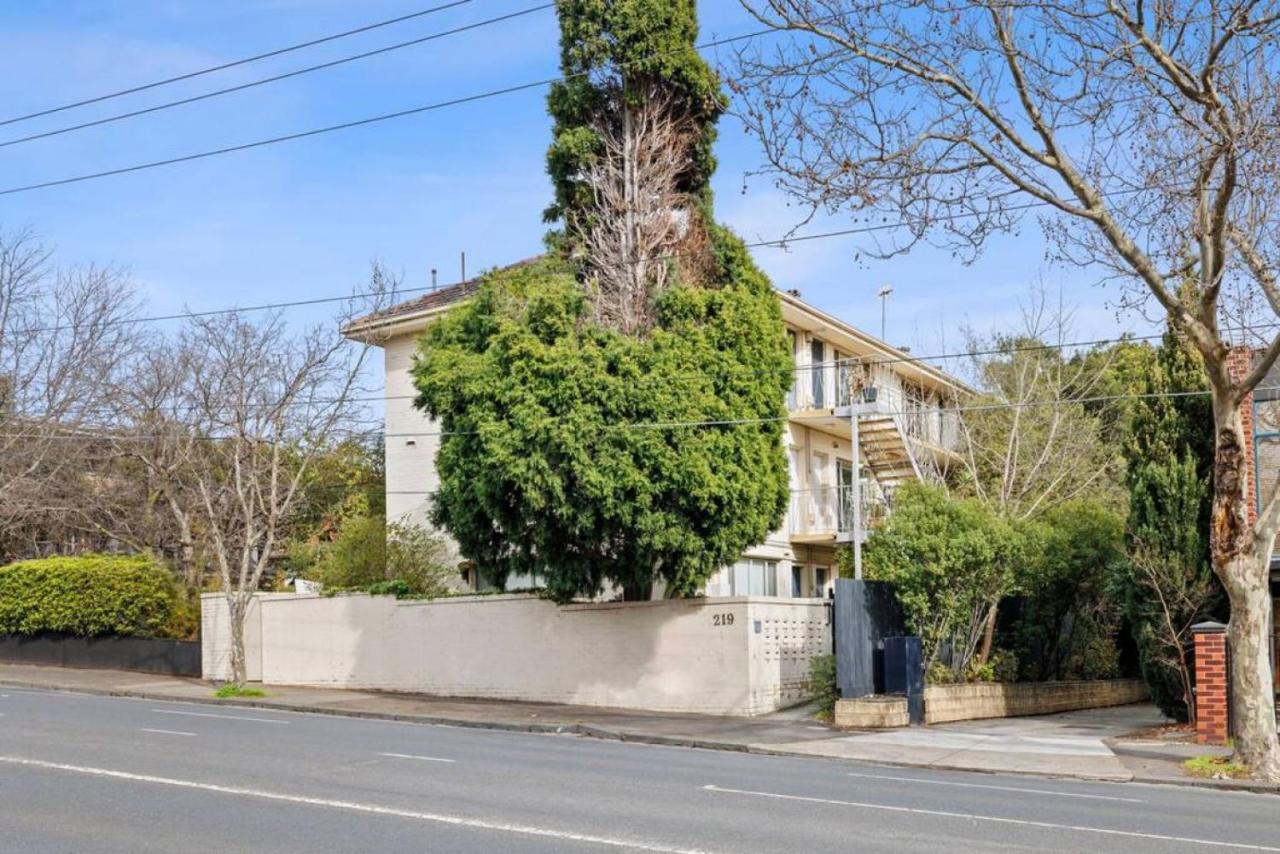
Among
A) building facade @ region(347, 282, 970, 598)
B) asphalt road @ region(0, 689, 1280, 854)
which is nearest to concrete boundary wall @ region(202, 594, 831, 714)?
building facade @ region(347, 282, 970, 598)

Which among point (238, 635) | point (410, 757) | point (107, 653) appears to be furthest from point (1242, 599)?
point (107, 653)

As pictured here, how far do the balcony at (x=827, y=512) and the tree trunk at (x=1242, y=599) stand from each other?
17.1 m

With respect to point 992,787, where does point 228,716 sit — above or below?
above

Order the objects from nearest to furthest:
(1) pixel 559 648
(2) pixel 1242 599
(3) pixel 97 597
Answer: (2) pixel 1242 599, (1) pixel 559 648, (3) pixel 97 597

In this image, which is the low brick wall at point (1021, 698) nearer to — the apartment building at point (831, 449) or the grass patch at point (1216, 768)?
the grass patch at point (1216, 768)

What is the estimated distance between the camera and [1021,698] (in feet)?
80.8

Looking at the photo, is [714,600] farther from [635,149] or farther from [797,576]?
[797,576]

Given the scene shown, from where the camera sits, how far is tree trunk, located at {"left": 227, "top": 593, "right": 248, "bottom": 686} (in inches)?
1095

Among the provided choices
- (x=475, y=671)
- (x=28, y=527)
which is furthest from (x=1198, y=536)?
(x=28, y=527)

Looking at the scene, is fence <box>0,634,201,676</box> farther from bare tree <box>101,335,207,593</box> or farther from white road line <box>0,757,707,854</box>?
white road line <box>0,757,707,854</box>

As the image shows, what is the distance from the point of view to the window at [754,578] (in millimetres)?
32372

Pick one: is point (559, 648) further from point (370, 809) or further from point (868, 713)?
point (370, 809)

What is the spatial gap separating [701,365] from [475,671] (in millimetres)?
7938

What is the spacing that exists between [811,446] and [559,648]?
1228cm
